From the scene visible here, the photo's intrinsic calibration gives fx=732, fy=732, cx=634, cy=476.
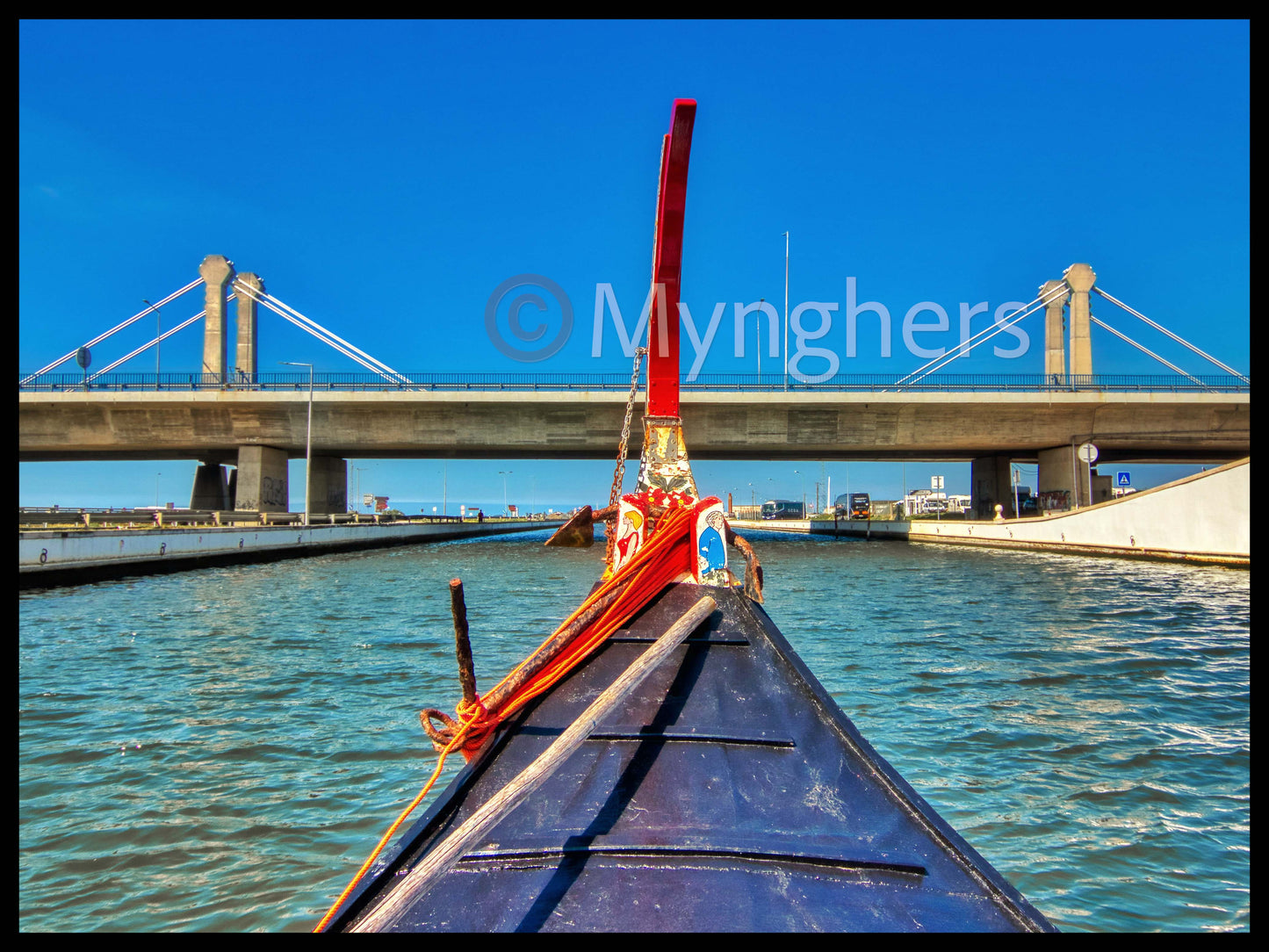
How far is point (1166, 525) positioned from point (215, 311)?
48.3 metres

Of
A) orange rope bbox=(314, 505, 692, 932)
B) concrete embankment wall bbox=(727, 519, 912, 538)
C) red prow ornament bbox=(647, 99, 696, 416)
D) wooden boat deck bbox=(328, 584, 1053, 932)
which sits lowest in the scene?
concrete embankment wall bbox=(727, 519, 912, 538)

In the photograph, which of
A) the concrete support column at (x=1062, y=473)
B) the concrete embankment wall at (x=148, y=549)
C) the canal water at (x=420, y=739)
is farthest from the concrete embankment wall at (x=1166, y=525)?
the concrete embankment wall at (x=148, y=549)

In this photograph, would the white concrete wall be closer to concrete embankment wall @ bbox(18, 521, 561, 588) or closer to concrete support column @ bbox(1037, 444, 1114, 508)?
concrete support column @ bbox(1037, 444, 1114, 508)

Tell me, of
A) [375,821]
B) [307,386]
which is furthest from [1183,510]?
[307,386]

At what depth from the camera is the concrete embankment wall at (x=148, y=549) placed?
1909 cm

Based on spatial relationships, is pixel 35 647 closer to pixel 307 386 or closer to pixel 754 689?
pixel 754 689

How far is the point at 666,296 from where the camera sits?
10.9 meters

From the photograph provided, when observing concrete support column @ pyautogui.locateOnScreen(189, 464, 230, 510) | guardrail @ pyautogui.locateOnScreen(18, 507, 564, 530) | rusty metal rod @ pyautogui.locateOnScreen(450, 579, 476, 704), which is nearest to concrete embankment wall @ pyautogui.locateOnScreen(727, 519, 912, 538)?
guardrail @ pyautogui.locateOnScreen(18, 507, 564, 530)

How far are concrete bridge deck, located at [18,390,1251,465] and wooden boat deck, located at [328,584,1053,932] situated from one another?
110 ft

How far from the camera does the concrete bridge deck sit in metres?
37.1

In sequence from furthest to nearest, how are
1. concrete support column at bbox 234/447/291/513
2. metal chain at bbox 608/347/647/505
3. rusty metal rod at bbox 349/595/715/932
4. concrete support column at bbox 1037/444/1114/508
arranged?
1. concrete support column at bbox 234/447/291/513
2. concrete support column at bbox 1037/444/1114/508
3. metal chain at bbox 608/347/647/505
4. rusty metal rod at bbox 349/595/715/932

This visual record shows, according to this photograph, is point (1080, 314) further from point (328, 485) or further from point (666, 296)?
point (328, 485)

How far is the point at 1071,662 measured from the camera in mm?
9945

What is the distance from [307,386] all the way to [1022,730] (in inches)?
1543
